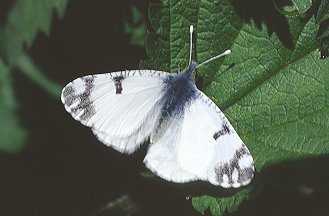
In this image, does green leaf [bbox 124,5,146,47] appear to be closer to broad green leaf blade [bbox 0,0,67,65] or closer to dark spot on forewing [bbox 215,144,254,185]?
broad green leaf blade [bbox 0,0,67,65]

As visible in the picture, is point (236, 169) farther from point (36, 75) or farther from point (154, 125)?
point (36, 75)

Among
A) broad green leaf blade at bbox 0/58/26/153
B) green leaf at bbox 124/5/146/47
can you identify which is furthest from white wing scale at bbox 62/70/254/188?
broad green leaf blade at bbox 0/58/26/153

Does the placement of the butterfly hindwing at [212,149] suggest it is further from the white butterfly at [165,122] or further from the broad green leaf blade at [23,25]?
the broad green leaf blade at [23,25]

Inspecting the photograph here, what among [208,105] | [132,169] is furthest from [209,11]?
[132,169]

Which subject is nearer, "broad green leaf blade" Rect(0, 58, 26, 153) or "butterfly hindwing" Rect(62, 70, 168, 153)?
"butterfly hindwing" Rect(62, 70, 168, 153)

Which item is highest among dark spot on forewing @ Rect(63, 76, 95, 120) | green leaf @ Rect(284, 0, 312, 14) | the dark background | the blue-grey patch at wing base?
green leaf @ Rect(284, 0, 312, 14)

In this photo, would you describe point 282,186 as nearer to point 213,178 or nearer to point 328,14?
point 213,178

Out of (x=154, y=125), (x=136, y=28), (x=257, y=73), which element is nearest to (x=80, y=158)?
(x=136, y=28)
